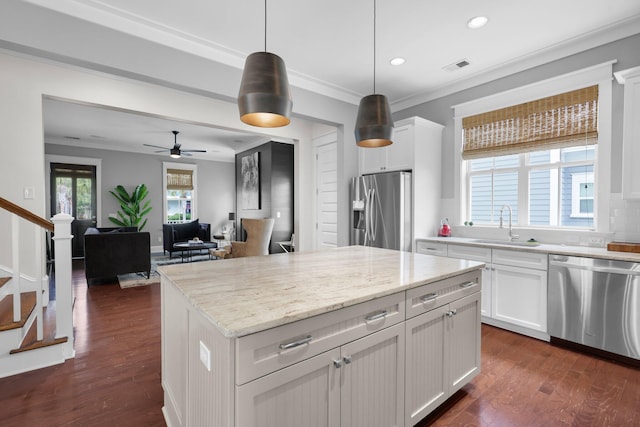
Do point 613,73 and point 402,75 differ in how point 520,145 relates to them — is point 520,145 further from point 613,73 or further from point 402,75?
point 402,75

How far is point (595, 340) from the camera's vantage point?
8.38 ft

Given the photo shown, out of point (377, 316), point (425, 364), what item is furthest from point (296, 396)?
point (425, 364)

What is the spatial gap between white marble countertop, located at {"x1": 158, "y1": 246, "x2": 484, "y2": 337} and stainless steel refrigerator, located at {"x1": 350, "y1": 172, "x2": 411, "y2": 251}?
4.50 feet

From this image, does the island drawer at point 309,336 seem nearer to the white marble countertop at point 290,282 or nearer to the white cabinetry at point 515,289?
the white marble countertop at point 290,282

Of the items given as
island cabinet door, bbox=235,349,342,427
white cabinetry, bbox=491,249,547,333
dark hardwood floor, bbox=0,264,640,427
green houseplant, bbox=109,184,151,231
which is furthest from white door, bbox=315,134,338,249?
green houseplant, bbox=109,184,151,231

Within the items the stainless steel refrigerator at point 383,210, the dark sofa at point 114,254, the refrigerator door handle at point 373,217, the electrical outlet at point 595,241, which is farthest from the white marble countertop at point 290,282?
the dark sofa at point 114,254

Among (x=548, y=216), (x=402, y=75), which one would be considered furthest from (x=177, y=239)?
(x=548, y=216)

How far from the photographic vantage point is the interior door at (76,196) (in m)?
7.25

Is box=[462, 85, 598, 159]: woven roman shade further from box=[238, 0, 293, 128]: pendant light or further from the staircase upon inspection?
the staircase

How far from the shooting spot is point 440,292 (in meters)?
1.77

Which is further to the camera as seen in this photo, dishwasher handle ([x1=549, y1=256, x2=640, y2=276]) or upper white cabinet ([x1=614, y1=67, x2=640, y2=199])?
upper white cabinet ([x1=614, y1=67, x2=640, y2=199])

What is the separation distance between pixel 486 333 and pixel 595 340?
2.73 ft

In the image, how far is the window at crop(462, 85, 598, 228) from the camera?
10.0 ft

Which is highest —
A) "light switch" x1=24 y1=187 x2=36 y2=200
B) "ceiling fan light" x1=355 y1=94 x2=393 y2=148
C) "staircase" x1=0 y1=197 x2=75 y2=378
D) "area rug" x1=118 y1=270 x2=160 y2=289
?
"ceiling fan light" x1=355 y1=94 x2=393 y2=148
